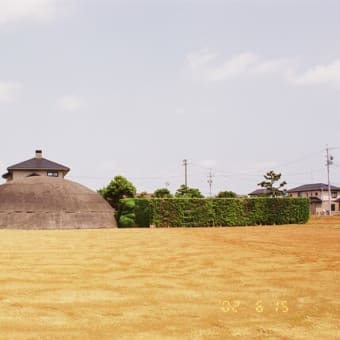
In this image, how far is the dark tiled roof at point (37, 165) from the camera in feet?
242

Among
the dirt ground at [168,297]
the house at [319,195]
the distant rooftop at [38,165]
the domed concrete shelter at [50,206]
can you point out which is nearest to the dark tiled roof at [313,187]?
the house at [319,195]

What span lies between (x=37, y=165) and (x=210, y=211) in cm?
3645

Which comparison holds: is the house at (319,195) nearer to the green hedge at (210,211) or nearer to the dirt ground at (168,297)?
the green hedge at (210,211)

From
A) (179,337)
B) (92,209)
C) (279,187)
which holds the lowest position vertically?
(179,337)

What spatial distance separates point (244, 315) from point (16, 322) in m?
3.68

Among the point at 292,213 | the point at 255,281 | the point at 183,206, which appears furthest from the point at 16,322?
the point at 292,213

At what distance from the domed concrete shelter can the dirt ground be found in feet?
94.2

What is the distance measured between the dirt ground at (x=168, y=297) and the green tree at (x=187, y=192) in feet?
203

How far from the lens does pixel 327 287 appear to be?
10852 mm

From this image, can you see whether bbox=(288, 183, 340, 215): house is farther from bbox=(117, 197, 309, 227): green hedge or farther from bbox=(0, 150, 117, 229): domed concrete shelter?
bbox=(0, 150, 117, 229): domed concrete shelter

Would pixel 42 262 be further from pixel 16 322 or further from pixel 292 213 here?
pixel 292 213

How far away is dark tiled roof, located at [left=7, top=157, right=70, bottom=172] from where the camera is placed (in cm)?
7381
